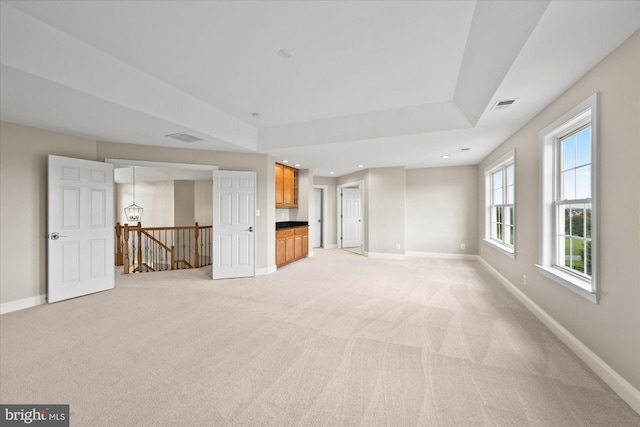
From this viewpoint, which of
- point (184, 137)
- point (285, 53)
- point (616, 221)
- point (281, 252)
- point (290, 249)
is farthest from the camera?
point (290, 249)

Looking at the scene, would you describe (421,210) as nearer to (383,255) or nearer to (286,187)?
(383,255)

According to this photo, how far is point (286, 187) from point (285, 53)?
460 cm

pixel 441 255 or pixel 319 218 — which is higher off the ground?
pixel 319 218

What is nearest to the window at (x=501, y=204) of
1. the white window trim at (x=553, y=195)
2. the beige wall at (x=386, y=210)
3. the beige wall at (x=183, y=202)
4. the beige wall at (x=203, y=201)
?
the white window trim at (x=553, y=195)

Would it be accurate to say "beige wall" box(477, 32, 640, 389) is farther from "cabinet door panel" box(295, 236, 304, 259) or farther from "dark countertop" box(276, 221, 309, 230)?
"dark countertop" box(276, 221, 309, 230)

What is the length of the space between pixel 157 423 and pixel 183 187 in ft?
29.4

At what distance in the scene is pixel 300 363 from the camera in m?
2.26

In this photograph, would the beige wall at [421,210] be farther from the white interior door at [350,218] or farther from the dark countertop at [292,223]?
the dark countertop at [292,223]

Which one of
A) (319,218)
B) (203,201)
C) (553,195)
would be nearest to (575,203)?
(553,195)

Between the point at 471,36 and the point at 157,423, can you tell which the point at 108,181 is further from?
the point at 471,36

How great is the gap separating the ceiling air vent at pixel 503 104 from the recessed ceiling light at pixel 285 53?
7.38ft

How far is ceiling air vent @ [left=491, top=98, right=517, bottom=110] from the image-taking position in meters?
2.91

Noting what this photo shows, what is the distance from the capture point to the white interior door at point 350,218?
9211 millimetres

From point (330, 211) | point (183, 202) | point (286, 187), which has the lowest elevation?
point (330, 211)
